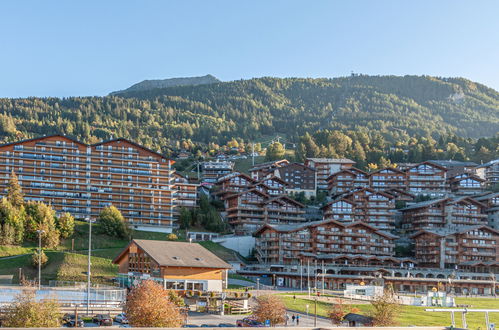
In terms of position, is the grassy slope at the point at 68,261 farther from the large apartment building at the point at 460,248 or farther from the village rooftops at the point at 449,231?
the large apartment building at the point at 460,248

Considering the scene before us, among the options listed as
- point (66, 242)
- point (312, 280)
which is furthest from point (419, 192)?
point (66, 242)

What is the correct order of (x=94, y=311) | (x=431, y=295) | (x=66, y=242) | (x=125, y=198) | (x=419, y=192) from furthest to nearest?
(x=419, y=192) < (x=125, y=198) < (x=66, y=242) < (x=431, y=295) < (x=94, y=311)

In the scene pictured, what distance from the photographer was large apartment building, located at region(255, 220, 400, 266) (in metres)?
136

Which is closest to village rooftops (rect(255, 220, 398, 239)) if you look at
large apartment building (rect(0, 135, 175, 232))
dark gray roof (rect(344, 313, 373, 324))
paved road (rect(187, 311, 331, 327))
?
large apartment building (rect(0, 135, 175, 232))

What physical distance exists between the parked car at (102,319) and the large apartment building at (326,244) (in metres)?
75.9

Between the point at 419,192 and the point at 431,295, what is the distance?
3053 inches

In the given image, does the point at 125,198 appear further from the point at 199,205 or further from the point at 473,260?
the point at 473,260

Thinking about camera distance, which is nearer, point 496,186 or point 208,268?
point 208,268

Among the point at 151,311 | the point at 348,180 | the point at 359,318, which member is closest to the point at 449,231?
the point at 348,180

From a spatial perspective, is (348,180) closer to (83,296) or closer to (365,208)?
(365,208)

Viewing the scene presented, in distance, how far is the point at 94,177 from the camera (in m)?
150

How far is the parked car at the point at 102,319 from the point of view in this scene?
58750 mm

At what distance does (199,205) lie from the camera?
158500mm

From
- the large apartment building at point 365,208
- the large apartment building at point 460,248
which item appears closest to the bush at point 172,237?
the large apartment building at point 365,208
